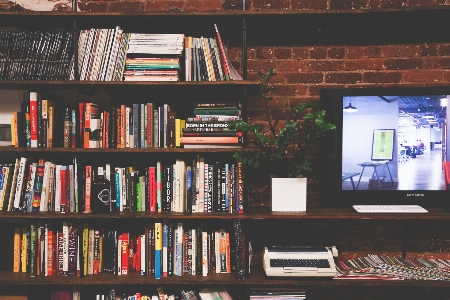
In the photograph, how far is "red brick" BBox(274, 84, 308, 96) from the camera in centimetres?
261

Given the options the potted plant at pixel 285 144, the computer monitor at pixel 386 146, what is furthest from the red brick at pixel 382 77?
the potted plant at pixel 285 144

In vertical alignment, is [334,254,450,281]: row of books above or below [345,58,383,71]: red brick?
below

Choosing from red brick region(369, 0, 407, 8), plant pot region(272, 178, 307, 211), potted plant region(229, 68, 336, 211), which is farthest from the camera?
red brick region(369, 0, 407, 8)

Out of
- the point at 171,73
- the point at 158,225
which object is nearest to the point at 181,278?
the point at 158,225

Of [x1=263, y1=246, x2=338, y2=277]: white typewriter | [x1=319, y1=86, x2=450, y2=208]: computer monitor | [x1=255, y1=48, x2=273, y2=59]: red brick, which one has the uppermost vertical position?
[x1=255, y1=48, x2=273, y2=59]: red brick

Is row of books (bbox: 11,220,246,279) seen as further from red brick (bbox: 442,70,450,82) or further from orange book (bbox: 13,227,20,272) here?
red brick (bbox: 442,70,450,82)

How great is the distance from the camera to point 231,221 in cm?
256

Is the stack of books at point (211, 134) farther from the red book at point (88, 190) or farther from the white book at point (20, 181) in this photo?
the white book at point (20, 181)

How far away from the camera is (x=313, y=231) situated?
265 cm

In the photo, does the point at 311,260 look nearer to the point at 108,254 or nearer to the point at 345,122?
the point at 345,122

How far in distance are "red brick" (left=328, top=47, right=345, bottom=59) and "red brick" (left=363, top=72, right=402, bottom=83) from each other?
190 millimetres

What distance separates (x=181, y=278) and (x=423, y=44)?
2.02m

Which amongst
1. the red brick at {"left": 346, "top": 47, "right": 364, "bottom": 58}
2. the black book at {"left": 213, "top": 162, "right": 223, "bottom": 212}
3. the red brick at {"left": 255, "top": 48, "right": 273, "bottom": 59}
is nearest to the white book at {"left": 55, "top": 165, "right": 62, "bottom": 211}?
the black book at {"left": 213, "top": 162, "right": 223, "bottom": 212}

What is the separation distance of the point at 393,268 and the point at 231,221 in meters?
0.96
